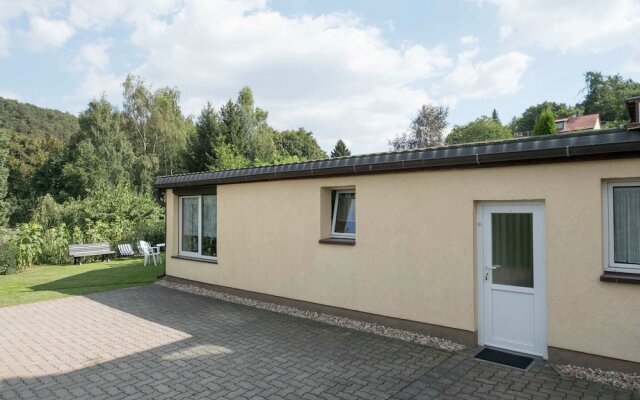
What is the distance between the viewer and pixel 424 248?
6.44 meters

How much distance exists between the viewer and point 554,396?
4379 mm

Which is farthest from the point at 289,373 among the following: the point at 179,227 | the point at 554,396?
the point at 179,227

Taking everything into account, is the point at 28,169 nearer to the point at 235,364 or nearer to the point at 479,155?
the point at 235,364

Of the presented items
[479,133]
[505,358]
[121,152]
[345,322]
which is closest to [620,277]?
[505,358]

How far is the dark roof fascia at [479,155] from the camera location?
15.3 feet

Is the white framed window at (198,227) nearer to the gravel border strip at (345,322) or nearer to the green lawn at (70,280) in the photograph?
the gravel border strip at (345,322)

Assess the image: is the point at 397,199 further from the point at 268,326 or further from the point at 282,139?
the point at 282,139

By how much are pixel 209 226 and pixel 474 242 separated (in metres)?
6.98

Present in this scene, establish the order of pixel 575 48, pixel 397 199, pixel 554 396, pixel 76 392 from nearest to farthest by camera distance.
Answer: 1. pixel 554 396
2. pixel 76 392
3. pixel 397 199
4. pixel 575 48

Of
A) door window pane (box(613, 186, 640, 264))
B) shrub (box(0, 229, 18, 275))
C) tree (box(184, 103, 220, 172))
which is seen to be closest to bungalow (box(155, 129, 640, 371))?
door window pane (box(613, 186, 640, 264))

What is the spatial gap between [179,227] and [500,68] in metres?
10.9

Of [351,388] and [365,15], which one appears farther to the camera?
A: [365,15]

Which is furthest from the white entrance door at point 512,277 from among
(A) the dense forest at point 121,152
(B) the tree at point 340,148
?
(B) the tree at point 340,148

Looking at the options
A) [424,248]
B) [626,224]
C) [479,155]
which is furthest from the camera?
[424,248]
